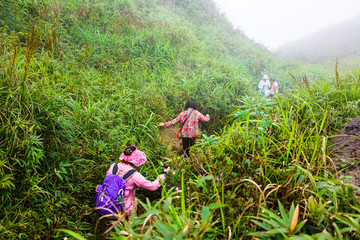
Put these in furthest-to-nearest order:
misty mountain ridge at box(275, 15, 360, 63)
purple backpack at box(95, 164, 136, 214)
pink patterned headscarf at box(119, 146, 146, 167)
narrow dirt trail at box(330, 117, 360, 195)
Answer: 1. misty mountain ridge at box(275, 15, 360, 63)
2. pink patterned headscarf at box(119, 146, 146, 167)
3. purple backpack at box(95, 164, 136, 214)
4. narrow dirt trail at box(330, 117, 360, 195)

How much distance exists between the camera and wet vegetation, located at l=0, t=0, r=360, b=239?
1.38 m

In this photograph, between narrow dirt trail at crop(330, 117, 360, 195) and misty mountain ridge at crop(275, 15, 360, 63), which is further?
misty mountain ridge at crop(275, 15, 360, 63)

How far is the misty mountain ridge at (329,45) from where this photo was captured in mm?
17955

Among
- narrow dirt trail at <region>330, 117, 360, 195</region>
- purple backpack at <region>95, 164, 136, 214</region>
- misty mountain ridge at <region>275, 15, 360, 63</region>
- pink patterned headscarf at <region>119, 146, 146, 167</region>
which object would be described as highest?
misty mountain ridge at <region>275, 15, 360, 63</region>

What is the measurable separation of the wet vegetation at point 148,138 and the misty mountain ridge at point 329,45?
15.2 m

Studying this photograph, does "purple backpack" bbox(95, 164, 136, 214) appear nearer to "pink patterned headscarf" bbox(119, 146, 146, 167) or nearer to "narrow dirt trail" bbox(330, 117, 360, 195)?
"pink patterned headscarf" bbox(119, 146, 146, 167)

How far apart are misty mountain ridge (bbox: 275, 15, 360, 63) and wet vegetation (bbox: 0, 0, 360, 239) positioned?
1519 centimetres

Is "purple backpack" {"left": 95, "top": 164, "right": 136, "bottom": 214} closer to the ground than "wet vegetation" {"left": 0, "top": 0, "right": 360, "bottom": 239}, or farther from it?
closer to the ground

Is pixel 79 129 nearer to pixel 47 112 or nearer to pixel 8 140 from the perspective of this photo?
pixel 47 112

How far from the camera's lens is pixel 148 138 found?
4043 millimetres

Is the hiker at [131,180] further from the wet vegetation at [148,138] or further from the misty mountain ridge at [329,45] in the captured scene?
the misty mountain ridge at [329,45]

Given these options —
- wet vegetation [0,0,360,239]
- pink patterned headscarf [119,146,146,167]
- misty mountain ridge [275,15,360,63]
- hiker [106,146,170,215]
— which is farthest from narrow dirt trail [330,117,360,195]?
misty mountain ridge [275,15,360,63]

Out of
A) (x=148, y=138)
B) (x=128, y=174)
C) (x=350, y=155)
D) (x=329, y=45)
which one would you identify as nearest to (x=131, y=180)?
(x=128, y=174)

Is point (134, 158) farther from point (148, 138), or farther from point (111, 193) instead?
point (148, 138)
